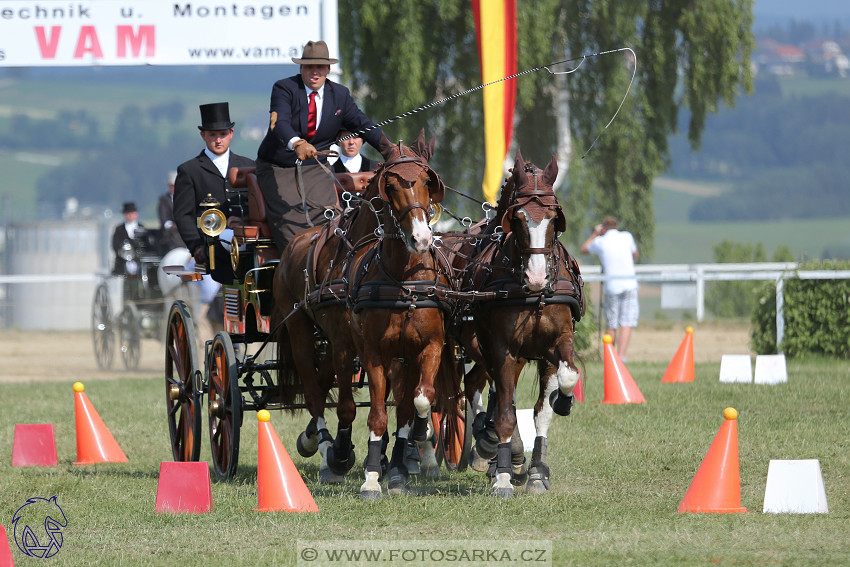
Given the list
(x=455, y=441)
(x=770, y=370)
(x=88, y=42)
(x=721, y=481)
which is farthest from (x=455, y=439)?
(x=88, y=42)

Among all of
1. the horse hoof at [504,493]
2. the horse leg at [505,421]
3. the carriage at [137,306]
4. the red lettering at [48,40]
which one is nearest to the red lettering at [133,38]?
the red lettering at [48,40]

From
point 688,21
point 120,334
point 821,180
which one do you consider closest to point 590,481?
point 120,334

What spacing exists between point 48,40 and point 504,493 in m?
9.79

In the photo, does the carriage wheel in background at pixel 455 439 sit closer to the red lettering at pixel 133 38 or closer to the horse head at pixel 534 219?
the horse head at pixel 534 219

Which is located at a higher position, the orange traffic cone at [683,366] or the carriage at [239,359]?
the carriage at [239,359]

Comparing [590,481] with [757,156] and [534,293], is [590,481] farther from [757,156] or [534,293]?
[757,156]

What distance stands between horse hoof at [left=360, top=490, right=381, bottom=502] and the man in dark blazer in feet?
8.21

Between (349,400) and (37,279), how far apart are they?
10.4m

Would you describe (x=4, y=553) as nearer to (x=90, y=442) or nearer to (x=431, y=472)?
(x=431, y=472)

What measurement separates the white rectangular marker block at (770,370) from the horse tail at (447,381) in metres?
A: 5.54

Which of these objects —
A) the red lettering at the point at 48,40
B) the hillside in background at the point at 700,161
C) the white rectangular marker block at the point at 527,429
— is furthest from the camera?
the hillside in background at the point at 700,161

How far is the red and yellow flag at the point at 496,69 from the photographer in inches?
545

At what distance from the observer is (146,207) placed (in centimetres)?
15600

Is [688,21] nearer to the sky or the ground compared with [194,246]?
nearer to the sky
